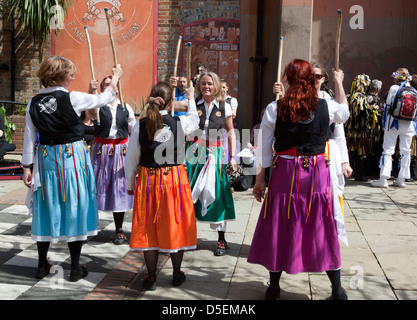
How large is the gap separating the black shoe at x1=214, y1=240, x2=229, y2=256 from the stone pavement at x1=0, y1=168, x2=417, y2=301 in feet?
0.20

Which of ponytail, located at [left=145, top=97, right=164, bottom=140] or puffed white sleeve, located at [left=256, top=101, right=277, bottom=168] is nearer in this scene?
puffed white sleeve, located at [left=256, top=101, right=277, bottom=168]

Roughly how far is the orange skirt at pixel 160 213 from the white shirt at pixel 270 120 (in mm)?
809

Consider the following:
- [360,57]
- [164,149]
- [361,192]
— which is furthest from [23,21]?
[164,149]

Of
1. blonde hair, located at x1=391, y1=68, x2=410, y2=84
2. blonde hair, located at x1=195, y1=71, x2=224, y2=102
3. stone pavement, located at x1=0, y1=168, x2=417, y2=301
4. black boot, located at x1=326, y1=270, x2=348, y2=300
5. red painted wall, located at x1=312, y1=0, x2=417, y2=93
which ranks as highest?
red painted wall, located at x1=312, y1=0, x2=417, y2=93

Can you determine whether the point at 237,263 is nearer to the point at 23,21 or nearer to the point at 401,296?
the point at 401,296

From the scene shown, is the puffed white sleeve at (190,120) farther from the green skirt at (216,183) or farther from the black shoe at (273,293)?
the black shoe at (273,293)

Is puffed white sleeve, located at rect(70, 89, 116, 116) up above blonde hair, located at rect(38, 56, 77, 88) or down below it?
below

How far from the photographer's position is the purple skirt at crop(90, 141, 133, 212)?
5.80 m

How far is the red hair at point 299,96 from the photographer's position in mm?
3922

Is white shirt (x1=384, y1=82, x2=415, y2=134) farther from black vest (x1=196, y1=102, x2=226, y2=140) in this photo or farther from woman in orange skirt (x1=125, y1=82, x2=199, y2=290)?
woman in orange skirt (x1=125, y1=82, x2=199, y2=290)

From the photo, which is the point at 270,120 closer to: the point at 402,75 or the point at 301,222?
the point at 301,222

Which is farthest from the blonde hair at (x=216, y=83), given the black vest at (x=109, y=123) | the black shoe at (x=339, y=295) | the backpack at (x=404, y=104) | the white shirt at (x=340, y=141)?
the backpack at (x=404, y=104)

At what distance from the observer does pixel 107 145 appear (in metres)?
5.84

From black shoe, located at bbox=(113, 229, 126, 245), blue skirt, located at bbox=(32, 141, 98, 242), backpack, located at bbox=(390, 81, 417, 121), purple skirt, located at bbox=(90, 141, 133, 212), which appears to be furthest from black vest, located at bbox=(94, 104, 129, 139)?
backpack, located at bbox=(390, 81, 417, 121)
